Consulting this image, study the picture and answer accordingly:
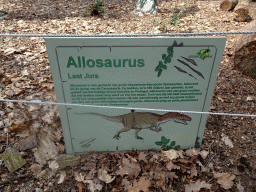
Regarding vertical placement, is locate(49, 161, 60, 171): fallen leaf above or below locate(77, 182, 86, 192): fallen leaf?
above

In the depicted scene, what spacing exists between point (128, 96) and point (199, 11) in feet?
16.4

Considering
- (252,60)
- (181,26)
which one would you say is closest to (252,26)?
(252,60)

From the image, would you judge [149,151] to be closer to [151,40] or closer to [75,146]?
[75,146]

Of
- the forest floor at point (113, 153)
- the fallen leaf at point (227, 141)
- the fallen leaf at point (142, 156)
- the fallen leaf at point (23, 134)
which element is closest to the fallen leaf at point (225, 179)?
the forest floor at point (113, 153)

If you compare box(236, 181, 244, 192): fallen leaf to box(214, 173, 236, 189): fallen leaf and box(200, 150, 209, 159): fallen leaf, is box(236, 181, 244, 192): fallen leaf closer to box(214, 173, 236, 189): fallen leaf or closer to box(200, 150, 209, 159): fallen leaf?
box(214, 173, 236, 189): fallen leaf

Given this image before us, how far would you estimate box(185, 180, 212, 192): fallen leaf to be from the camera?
1907mm

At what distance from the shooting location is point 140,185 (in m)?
1.92

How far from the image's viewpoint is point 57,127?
2.49m

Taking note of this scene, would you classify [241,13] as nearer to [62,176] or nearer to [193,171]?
[193,171]

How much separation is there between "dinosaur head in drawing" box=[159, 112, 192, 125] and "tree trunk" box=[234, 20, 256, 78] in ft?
6.35

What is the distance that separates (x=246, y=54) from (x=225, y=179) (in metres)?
2.15

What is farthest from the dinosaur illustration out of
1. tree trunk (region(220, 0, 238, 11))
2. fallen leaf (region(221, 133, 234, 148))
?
tree trunk (region(220, 0, 238, 11))

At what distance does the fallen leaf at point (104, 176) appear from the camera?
6.43ft

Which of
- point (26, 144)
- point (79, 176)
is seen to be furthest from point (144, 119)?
point (26, 144)
